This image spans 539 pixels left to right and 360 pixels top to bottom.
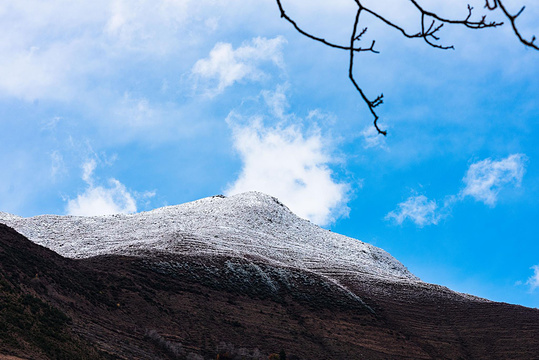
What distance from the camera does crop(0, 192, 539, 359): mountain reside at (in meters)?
27.3

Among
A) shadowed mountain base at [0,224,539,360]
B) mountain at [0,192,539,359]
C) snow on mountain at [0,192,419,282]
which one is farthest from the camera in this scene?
snow on mountain at [0,192,419,282]

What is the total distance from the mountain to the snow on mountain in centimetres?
36

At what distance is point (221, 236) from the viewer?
5881 cm

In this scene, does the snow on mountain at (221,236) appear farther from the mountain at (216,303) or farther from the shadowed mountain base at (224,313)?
the shadowed mountain base at (224,313)

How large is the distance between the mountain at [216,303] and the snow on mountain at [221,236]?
1.20 ft

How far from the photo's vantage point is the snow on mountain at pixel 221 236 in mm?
52719

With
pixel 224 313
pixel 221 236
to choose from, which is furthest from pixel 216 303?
pixel 221 236

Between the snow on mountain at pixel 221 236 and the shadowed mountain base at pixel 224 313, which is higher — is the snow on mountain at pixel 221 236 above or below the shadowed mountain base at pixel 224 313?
above

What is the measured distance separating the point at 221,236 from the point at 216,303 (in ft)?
67.6

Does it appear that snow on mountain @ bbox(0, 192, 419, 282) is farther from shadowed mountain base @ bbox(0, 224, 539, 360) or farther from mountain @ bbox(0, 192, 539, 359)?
shadowed mountain base @ bbox(0, 224, 539, 360)

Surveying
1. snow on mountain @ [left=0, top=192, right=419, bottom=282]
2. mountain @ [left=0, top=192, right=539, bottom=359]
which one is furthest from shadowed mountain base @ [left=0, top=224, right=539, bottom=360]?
snow on mountain @ [left=0, top=192, right=419, bottom=282]

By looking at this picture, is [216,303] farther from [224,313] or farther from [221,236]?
[221,236]

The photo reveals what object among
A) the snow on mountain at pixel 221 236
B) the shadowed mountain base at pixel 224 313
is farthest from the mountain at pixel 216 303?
the snow on mountain at pixel 221 236

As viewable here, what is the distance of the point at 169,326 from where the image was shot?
3231 centimetres
